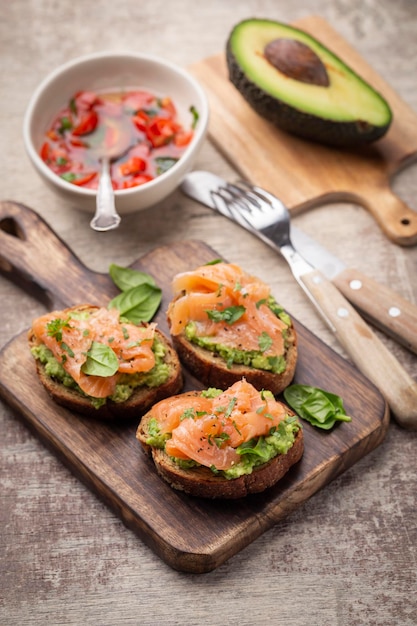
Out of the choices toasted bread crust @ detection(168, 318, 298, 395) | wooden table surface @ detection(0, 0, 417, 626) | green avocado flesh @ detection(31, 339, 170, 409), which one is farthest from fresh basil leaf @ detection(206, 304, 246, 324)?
wooden table surface @ detection(0, 0, 417, 626)

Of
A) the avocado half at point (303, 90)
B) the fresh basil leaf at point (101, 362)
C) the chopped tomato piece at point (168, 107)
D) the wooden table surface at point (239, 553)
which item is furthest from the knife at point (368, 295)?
the fresh basil leaf at point (101, 362)

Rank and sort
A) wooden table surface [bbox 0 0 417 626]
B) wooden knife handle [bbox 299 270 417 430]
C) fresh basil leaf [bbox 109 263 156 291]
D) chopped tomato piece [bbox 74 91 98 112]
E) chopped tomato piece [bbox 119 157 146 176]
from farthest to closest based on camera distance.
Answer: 1. chopped tomato piece [bbox 74 91 98 112]
2. chopped tomato piece [bbox 119 157 146 176]
3. fresh basil leaf [bbox 109 263 156 291]
4. wooden knife handle [bbox 299 270 417 430]
5. wooden table surface [bbox 0 0 417 626]

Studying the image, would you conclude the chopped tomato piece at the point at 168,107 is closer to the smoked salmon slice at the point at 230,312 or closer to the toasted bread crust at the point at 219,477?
the smoked salmon slice at the point at 230,312

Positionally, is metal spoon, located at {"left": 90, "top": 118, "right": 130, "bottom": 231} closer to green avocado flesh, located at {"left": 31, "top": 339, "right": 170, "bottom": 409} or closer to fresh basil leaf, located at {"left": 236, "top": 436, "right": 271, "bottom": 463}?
green avocado flesh, located at {"left": 31, "top": 339, "right": 170, "bottom": 409}

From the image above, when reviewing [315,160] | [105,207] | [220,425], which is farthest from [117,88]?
[220,425]

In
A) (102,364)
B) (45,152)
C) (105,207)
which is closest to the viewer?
(102,364)

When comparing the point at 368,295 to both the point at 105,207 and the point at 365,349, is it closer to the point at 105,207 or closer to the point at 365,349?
the point at 365,349
